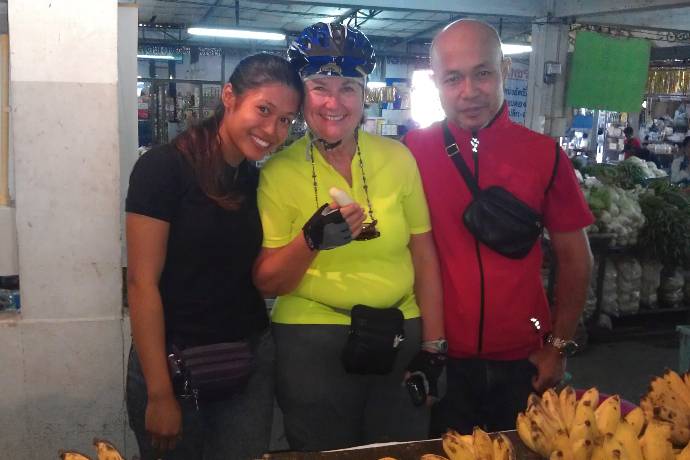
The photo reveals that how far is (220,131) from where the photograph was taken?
2.05 m

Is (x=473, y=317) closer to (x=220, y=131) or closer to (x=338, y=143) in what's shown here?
(x=338, y=143)

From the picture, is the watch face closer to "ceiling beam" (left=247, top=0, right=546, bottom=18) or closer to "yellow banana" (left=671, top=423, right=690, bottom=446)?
"yellow banana" (left=671, top=423, right=690, bottom=446)

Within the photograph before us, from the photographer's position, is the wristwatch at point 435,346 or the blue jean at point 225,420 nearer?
the blue jean at point 225,420

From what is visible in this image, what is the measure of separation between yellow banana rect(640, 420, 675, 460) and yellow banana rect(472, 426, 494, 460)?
15.8 inches

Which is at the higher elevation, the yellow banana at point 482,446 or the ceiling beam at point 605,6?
the ceiling beam at point 605,6

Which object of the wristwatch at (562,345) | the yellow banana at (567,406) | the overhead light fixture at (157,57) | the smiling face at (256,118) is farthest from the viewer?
the overhead light fixture at (157,57)

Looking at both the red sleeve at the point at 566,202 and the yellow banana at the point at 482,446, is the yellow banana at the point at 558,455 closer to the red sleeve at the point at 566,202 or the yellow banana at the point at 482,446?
the yellow banana at the point at 482,446

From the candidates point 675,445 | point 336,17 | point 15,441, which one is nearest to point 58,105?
point 15,441

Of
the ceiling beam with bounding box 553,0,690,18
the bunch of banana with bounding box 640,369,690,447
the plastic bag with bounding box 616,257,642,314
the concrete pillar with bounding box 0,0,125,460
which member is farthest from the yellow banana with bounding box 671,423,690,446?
the ceiling beam with bounding box 553,0,690,18

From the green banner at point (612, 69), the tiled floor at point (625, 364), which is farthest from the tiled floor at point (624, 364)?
the green banner at point (612, 69)

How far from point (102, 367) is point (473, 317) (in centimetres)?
182

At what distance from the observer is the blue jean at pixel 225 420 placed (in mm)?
2061

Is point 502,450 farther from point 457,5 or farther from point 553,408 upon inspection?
point 457,5

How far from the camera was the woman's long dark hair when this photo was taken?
194 centimetres
